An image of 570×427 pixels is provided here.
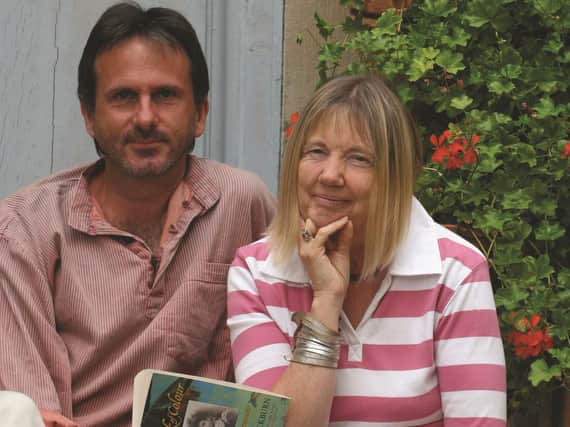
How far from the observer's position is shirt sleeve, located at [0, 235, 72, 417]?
2725mm

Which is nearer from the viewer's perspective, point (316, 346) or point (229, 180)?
point (316, 346)

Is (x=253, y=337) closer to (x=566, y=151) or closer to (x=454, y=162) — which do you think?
(x=454, y=162)

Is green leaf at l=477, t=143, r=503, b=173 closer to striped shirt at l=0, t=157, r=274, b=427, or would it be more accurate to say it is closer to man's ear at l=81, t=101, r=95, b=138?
striped shirt at l=0, t=157, r=274, b=427

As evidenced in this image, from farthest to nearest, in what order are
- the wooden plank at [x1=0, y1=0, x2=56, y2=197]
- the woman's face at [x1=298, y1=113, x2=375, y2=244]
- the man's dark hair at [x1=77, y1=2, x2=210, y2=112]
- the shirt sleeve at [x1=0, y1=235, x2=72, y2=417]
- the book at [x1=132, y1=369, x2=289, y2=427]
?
the wooden plank at [x1=0, y1=0, x2=56, y2=197]
the man's dark hair at [x1=77, y1=2, x2=210, y2=112]
the shirt sleeve at [x1=0, y1=235, x2=72, y2=417]
the woman's face at [x1=298, y1=113, x2=375, y2=244]
the book at [x1=132, y1=369, x2=289, y2=427]

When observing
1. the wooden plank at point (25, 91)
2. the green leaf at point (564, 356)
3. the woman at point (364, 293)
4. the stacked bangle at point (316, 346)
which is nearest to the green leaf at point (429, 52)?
the woman at point (364, 293)

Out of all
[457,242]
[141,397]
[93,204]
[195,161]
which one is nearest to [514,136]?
[457,242]

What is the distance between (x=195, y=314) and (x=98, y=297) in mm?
255

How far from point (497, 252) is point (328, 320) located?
0.73m

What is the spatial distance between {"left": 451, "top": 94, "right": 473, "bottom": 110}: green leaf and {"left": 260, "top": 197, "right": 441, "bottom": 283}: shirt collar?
1.80ft

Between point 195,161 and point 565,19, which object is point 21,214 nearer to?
point 195,161

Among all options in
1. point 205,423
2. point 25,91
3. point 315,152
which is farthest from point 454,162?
point 25,91

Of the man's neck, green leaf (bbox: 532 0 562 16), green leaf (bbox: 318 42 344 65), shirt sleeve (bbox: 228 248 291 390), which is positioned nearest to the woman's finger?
shirt sleeve (bbox: 228 248 291 390)

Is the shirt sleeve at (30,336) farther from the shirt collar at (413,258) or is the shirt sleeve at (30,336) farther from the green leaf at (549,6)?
the green leaf at (549,6)

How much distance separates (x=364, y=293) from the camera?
2.67m
